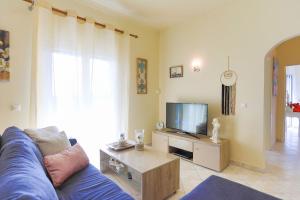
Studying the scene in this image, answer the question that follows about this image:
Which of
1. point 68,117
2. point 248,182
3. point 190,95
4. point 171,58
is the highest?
point 171,58

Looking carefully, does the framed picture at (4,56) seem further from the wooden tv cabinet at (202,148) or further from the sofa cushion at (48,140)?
the wooden tv cabinet at (202,148)

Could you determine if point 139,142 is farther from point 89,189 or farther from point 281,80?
point 281,80

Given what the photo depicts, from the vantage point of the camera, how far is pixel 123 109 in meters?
3.57

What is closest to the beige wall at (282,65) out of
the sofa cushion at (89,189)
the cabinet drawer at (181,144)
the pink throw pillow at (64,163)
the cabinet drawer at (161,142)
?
the cabinet drawer at (181,144)

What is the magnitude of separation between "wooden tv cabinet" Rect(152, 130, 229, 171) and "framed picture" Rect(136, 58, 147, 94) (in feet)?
3.82

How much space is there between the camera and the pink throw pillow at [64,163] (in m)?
1.67

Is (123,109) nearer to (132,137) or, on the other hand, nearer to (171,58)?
(132,137)

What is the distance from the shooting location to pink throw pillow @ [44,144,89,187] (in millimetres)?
1667

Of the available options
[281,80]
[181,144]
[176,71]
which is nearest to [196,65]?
[176,71]

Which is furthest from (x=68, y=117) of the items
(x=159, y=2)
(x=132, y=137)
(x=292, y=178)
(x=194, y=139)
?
(x=292, y=178)

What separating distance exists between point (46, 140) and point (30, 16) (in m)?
1.86

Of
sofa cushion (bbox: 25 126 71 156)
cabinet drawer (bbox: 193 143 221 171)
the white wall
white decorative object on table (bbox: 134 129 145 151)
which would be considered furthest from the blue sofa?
the white wall

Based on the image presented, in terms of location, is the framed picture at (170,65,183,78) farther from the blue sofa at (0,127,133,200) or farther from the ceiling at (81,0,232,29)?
the blue sofa at (0,127,133,200)

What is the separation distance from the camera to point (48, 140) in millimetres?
Result: 1942
